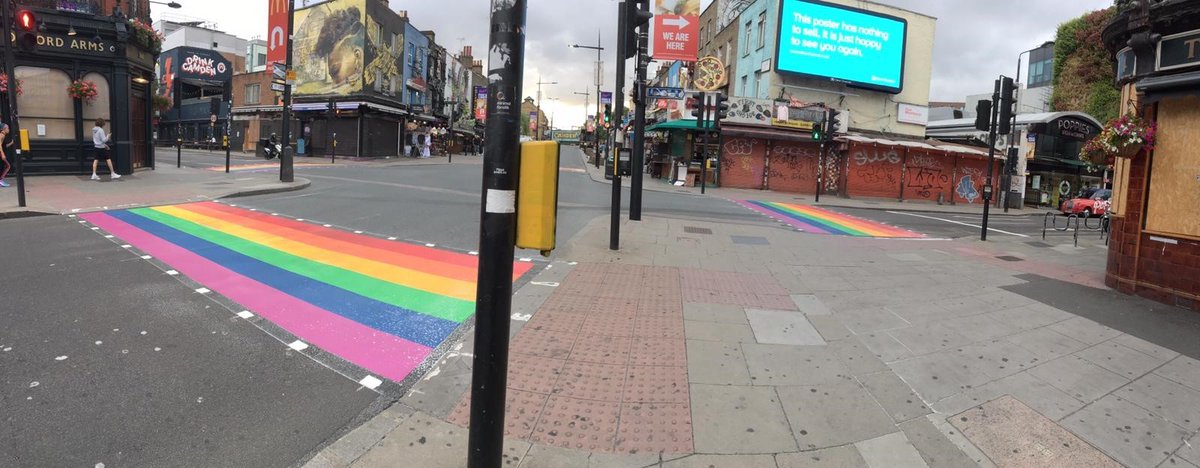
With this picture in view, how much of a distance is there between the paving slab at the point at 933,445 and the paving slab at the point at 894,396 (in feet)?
0.33

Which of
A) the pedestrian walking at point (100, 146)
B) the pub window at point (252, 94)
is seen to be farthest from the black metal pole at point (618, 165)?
the pub window at point (252, 94)

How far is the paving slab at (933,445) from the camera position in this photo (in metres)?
3.55

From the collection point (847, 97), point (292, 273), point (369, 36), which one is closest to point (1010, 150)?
point (847, 97)

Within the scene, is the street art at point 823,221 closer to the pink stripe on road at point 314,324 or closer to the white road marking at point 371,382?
the pink stripe on road at point 314,324

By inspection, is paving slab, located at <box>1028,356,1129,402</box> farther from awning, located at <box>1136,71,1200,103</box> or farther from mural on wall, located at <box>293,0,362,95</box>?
mural on wall, located at <box>293,0,362,95</box>

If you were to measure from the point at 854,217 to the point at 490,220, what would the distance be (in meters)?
19.5

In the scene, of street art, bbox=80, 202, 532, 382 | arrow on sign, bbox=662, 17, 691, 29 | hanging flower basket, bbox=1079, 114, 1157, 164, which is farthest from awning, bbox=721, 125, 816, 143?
hanging flower basket, bbox=1079, 114, 1157, 164

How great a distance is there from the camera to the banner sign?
62.7ft

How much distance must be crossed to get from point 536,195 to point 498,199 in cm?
17

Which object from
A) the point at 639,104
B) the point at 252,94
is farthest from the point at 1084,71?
the point at 252,94

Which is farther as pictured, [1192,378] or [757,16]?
[757,16]

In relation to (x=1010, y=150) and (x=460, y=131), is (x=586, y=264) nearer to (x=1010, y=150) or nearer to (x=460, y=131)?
(x=1010, y=150)

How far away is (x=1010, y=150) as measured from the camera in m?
29.4

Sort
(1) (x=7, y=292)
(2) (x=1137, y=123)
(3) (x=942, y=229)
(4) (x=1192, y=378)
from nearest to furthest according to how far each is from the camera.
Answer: (4) (x=1192, y=378) < (1) (x=7, y=292) < (2) (x=1137, y=123) < (3) (x=942, y=229)
